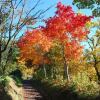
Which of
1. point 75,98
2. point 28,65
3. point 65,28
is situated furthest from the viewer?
point 28,65

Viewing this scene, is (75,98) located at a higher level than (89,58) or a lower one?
lower

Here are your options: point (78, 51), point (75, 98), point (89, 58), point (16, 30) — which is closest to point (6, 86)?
point (75, 98)

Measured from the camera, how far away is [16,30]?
14.5m

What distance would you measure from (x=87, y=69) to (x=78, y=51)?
968 cm

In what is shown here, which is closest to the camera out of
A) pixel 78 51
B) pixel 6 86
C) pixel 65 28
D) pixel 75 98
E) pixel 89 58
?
pixel 6 86

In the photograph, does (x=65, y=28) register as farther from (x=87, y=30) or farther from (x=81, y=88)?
(x=81, y=88)

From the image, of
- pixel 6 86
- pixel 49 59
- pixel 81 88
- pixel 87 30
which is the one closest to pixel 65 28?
pixel 87 30

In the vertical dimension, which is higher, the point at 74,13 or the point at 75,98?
the point at 74,13

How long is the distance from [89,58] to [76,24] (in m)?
9.93

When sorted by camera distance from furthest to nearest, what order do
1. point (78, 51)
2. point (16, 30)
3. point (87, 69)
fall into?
point (87, 69)
point (78, 51)
point (16, 30)

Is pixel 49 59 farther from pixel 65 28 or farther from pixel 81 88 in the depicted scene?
pixel 81 88

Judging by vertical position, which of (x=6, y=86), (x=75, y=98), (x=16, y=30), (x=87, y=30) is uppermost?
(x=87, y=30)

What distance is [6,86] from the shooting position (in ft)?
70.0

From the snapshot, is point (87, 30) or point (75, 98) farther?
point (87, 30)
